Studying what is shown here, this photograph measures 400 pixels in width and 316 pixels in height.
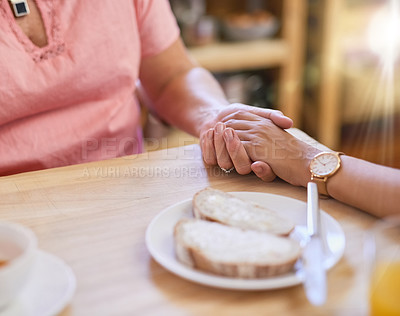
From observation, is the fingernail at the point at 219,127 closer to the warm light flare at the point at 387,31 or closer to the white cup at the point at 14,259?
the white cup at the point at 14,259

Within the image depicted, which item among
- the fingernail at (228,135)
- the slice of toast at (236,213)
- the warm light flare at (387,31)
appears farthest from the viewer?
the warm light flare at (387,31)

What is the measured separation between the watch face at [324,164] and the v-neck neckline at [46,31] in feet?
1.97

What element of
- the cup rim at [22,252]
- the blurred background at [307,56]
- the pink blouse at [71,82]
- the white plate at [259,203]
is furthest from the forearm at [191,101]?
the blurred background at [307,56]

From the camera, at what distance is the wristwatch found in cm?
83

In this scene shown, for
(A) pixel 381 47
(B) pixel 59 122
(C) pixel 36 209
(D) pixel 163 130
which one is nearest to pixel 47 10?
(B) pixel 59 122

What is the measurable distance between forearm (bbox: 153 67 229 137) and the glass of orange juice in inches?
26.7

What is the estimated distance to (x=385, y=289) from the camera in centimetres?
52

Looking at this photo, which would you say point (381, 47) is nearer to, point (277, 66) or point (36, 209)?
point (277, 66)

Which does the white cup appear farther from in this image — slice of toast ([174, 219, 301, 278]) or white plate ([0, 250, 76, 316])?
slice of toast ([174, 219, 301, 278])

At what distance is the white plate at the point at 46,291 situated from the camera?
1.81 ft

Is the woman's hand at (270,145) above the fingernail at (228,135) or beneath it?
beneath

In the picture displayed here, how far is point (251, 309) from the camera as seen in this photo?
0.58 m

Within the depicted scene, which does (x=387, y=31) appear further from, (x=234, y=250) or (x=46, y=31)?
(x=234, y=250)

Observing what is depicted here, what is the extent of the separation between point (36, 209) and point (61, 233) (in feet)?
0.34
